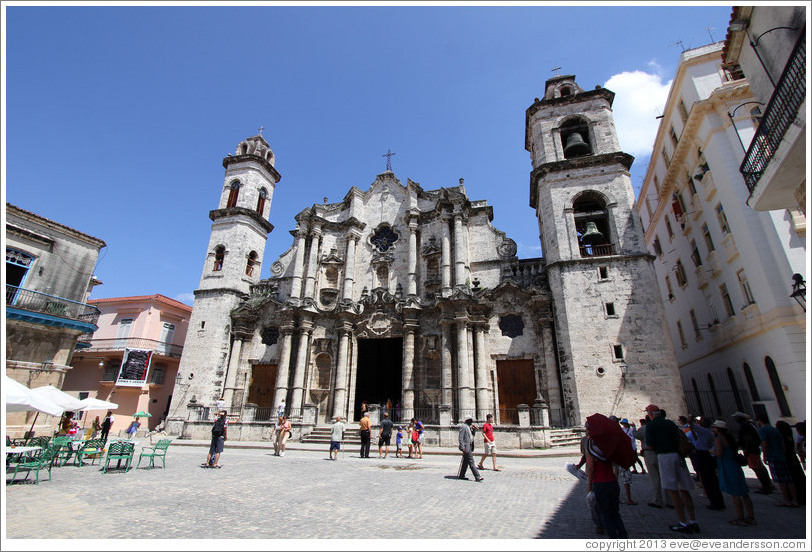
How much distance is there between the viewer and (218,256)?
24.8 m

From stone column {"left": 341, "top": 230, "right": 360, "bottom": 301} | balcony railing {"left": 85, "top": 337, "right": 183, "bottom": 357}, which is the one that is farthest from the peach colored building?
stone column {"left": 341, "top": 230, "right": 360, "bottom": 301}

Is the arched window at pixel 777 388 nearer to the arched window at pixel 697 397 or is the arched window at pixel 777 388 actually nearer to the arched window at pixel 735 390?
the arched window at pixel 735 390

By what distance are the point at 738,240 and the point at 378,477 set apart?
16034mm

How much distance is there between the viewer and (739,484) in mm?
5504

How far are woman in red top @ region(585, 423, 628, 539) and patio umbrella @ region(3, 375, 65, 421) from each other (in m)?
10.9

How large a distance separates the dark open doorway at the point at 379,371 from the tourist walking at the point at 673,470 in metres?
16.7

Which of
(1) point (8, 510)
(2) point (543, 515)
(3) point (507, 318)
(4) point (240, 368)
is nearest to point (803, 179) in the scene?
(2) point (543, 515)

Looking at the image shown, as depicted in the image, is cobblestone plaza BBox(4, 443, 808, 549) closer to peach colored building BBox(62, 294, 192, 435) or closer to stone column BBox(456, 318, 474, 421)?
stone column BBox(456, 318, 474, 421)

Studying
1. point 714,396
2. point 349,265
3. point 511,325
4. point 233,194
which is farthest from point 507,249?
point 233,194

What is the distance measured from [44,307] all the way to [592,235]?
25138mm

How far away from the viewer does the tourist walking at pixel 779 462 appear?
649 centimetres

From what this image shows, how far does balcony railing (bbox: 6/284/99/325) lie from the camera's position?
1620 cm

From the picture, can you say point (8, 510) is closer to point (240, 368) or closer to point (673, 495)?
point (673, 495)

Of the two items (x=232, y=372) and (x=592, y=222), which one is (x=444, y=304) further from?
(x=232, y=372)
